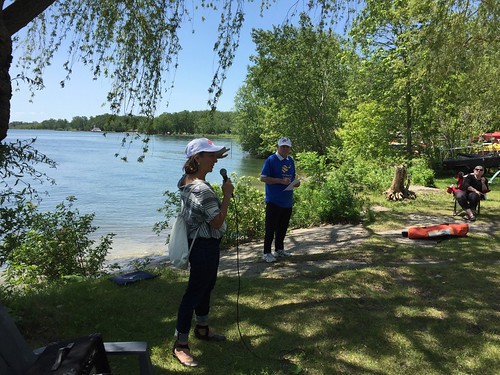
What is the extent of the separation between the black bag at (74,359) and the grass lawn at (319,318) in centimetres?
107

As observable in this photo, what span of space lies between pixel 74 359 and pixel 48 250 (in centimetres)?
473

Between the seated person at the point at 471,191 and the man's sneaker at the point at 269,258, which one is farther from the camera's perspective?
the seated person at the point at 471,191

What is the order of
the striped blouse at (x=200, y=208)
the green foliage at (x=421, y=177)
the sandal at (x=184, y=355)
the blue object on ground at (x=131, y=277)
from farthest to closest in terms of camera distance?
the green foliage at (x=421, y=177) → the blue object on ground at (x=131, y=277) → the sandal at (x=184, y=355) → the striped blouse at (x=200, y=208)

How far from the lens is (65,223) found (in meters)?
6.61

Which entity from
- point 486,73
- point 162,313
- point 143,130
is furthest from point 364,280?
point 486,73

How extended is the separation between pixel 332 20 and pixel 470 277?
4245 mm

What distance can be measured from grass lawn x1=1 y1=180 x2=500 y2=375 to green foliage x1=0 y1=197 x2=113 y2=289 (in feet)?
4.05

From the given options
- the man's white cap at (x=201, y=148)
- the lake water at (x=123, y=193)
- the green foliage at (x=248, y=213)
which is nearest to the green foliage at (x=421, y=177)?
the lake water at (x=123, y=193)

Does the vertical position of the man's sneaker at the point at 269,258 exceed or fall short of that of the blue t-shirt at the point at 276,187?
it falls short

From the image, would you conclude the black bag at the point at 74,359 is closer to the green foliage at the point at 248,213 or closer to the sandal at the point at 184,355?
the sandal at the point at 184,355

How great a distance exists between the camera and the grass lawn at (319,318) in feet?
10.6

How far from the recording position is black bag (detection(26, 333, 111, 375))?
197 centimetres

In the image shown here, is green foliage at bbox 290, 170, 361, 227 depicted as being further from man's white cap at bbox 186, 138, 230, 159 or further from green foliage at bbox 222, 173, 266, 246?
man's white cap at bbox 186, 138, 230, 159

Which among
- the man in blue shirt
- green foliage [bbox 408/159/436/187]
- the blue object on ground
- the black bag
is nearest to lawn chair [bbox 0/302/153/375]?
the black bag
